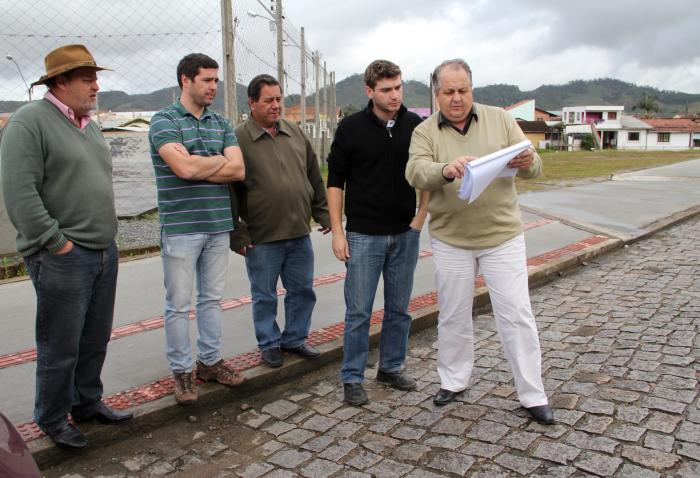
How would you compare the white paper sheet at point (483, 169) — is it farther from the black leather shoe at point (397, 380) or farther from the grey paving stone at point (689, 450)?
the grey paving stone at point (689, 450)

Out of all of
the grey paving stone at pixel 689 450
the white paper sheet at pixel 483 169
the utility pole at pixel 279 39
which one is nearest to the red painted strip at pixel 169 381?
the white paper sheet at pixel 483 169

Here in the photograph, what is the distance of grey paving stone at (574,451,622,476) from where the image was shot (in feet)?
9.96

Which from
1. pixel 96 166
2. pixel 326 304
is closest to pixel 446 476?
pixel 96 166

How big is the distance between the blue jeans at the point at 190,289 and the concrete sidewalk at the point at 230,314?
28 cm

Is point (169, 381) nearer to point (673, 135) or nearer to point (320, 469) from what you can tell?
point (320, 469)

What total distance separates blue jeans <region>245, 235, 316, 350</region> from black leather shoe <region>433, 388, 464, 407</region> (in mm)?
1123

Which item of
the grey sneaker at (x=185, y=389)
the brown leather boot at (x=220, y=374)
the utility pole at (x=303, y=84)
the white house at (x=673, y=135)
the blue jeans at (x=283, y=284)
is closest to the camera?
the grey sneaker at (x=185, y=389)

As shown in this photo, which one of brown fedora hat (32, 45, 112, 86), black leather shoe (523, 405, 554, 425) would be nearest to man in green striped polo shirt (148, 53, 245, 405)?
brown fedora hat (32, 45, 112, 86)

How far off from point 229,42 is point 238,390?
4.42 metres

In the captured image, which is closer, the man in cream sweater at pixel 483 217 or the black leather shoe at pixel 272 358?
the man in cream sweater at pixel 483 217

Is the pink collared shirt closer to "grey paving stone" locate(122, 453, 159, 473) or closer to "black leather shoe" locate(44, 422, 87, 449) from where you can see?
"black leather shoe" locate(44, 422, 87, 449)

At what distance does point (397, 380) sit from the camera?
166 inches

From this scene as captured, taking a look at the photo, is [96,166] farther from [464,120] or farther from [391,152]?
[464,120]

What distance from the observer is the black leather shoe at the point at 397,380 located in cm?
420
